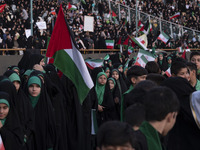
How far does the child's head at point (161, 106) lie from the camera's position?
298 cm

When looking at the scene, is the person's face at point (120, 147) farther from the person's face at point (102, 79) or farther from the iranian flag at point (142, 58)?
the iranian flag at point (142, 58)

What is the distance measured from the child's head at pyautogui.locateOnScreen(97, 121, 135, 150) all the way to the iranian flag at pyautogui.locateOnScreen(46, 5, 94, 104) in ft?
11.8

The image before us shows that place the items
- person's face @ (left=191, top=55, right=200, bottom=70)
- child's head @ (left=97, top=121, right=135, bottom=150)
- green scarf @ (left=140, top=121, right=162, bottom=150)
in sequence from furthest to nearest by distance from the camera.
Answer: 1. person's face @ (left=191, top=55, right=200, bottom=70)
2. green scarf @ (left=140, top=121, right=162, bottom=150)
3. child's head @ (left=97, top=121, right=135, bottom=150)

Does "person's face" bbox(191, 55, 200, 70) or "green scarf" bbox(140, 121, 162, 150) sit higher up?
"person's face" bbox(191, 55, 200, 70)

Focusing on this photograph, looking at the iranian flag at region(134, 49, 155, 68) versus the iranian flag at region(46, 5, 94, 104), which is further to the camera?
the iranian flag at region(134, 49, 155, 68)

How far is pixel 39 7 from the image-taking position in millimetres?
22391

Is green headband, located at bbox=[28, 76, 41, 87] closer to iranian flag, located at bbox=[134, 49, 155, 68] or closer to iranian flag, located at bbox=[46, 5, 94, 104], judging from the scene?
iranian flag, located at bbox=[46, 5, 94, 104]

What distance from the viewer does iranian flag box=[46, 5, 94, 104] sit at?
632cm

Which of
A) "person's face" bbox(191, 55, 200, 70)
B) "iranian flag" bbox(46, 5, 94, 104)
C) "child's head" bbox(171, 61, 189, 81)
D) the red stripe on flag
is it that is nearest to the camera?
"child's head" bbox(171, 61, 189, 81)

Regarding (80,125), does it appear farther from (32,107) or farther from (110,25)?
(110,25)

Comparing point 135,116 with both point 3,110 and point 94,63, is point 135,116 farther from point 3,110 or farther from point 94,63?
point 94,63

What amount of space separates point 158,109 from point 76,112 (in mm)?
4203

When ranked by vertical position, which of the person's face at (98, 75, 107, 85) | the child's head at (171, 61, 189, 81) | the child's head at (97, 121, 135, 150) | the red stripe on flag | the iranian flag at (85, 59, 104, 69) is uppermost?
the red stripe on flag

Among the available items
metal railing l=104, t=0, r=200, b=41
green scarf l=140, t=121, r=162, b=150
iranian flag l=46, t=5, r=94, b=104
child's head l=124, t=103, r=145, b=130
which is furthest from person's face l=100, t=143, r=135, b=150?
metal railing l=104, t=0, r=200, b=41
